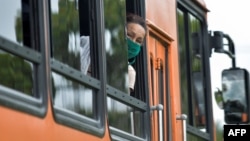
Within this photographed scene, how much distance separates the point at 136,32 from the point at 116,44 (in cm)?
51

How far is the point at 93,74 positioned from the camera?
5.50 meters

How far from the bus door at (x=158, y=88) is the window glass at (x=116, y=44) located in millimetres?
677

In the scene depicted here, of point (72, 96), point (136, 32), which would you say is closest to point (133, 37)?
point (136, 32)

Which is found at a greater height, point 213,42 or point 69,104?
point 213,42

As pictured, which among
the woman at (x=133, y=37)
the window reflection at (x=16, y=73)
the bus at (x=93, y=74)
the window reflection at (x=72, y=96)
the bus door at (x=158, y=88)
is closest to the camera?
the window reflection at (x=16, y=73)

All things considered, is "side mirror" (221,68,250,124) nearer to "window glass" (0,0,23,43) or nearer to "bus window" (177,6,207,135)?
"bus window" (177,6,207,135)

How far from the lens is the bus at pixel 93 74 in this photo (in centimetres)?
435

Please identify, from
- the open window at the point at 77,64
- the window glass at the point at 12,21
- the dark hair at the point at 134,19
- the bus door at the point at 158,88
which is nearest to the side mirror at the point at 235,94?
the bus door at the point at 158,88

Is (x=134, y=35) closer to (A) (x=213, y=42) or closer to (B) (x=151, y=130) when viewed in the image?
(B) (x=151, y=130)

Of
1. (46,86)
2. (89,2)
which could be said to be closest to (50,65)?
(46,86)

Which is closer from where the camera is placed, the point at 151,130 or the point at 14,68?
the point at 14,68

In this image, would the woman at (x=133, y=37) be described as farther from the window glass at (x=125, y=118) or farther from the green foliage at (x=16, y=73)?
the green foliage at (x=16, y=73)

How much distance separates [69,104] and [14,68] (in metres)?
0.72

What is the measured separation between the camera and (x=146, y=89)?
6535mm
